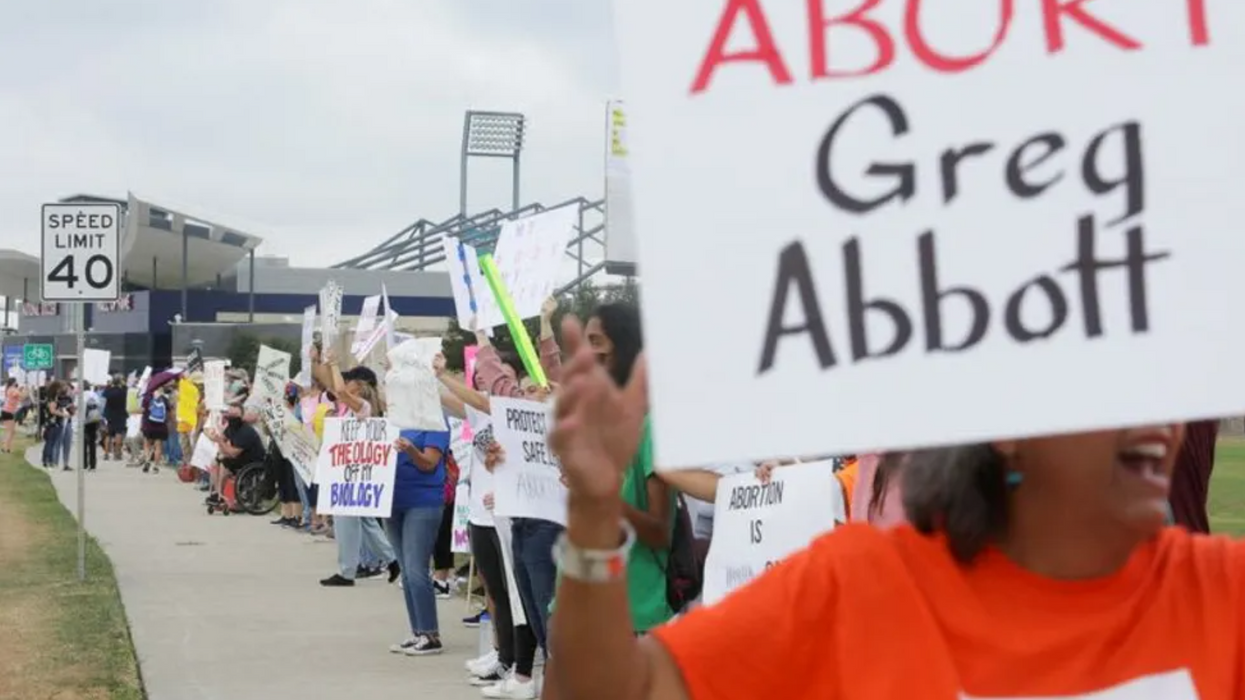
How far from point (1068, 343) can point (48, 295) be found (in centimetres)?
1479

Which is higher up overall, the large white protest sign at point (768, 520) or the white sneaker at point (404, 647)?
the large white protest sign at point (768, 520)

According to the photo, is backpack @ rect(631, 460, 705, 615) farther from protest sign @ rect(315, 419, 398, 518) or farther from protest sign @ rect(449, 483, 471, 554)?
protest sign @ rect(315, 419, 398, 518)

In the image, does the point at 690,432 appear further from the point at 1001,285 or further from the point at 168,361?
the point at 168,361

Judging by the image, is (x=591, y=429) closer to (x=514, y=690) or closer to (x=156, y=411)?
(x=514, y=690)

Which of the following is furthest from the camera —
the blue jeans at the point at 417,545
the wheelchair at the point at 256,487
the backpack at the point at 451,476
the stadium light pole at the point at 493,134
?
the stadium light pole at the point at 493,134

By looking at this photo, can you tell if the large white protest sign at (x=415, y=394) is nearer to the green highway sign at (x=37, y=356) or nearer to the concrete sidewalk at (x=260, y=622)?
the concrete sidewalk at (x=260, y=622)

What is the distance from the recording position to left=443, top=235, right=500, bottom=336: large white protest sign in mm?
9156

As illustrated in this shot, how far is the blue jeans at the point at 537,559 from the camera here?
8148mm

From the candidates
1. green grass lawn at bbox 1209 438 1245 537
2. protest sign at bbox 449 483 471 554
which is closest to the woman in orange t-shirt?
protest sign at bbox 449 483 471 554

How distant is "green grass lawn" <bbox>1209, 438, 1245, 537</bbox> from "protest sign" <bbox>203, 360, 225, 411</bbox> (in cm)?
1363

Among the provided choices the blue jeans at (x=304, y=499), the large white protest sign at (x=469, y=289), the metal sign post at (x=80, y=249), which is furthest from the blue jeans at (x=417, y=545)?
the blue jeans at (x=304, y=499)

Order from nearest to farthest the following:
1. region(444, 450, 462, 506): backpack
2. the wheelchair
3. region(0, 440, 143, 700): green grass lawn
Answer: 1. region(0, 440, 143, 700): green grass lawn
2. region(444, 450, 462, 506): backpack
3. the wheelchair

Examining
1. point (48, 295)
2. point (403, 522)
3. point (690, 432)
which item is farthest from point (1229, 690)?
point (48, 295)

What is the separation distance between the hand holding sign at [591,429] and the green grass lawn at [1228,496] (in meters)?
10.9
